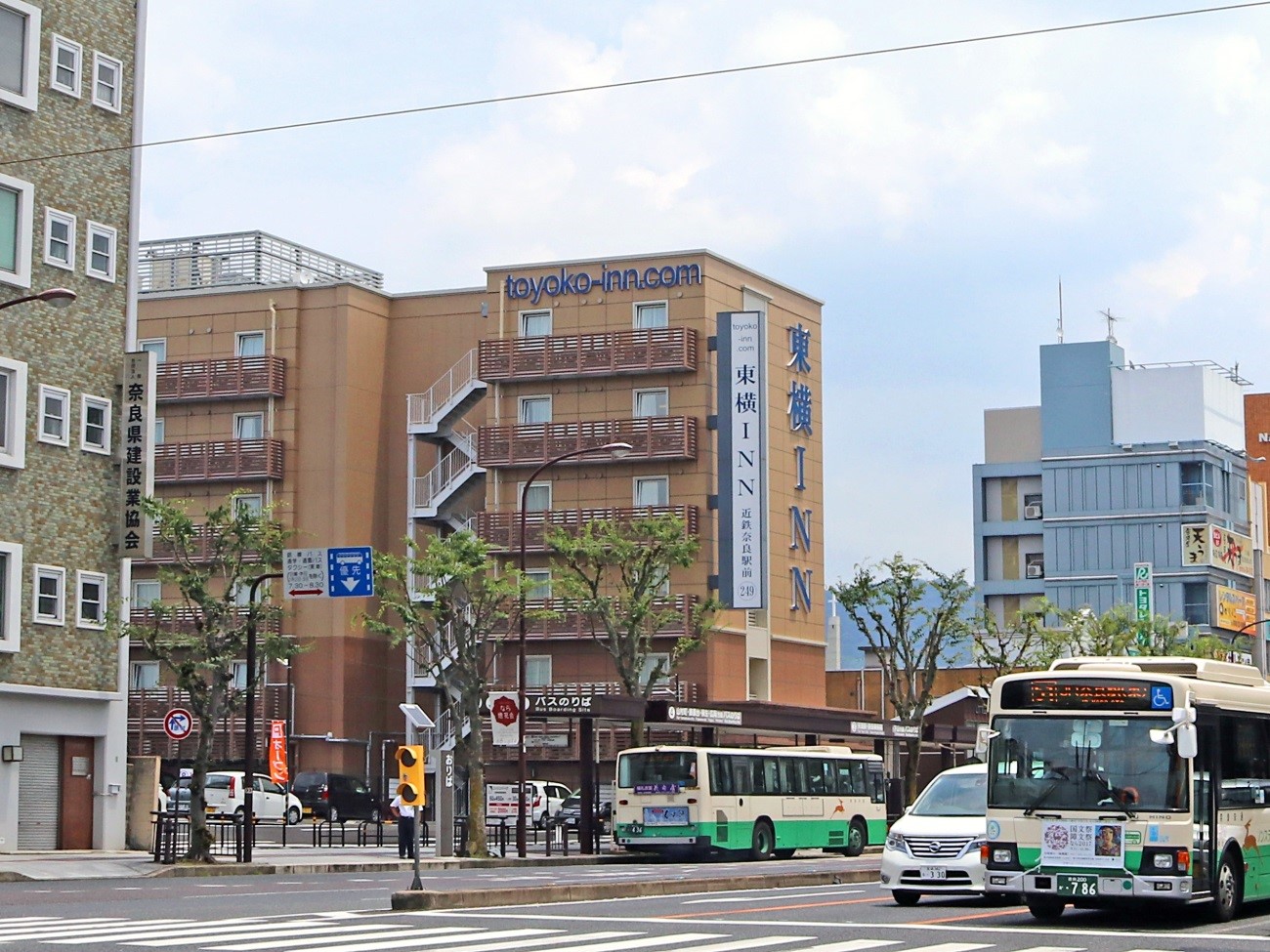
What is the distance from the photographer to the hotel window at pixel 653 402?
71.4 meters

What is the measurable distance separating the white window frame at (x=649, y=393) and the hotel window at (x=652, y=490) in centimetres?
216

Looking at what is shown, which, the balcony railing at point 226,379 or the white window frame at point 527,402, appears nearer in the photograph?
the white window frame at point 527,402

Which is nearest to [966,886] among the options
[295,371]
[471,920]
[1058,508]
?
[471,920]

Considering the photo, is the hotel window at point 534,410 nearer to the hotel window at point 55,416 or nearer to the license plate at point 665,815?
the hotel window at point 55,416

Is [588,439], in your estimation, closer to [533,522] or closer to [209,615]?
[533,522]

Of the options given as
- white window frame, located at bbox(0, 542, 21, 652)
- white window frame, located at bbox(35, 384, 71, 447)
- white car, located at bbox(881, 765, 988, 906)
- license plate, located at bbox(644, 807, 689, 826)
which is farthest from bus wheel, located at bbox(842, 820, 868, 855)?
white car, located at bbox(881, 765, 988, 906)

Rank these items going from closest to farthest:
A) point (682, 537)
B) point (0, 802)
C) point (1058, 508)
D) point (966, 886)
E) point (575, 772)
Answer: point (966, 886)
point (0, 802)
point (682, 537)
point (575, 772)
point (1058, 508)

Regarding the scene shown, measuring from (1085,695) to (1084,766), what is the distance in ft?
2.61

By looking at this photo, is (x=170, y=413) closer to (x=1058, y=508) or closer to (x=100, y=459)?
(x=100, y=459)

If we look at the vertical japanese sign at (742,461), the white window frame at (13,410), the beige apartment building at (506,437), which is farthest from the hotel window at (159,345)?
the white window frame at (13,410)

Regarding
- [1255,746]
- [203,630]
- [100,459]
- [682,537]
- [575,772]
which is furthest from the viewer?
[575,772]

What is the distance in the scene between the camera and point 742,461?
227ft

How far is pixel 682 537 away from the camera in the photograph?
190 feet

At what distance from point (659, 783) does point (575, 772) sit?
2918 centimetres
